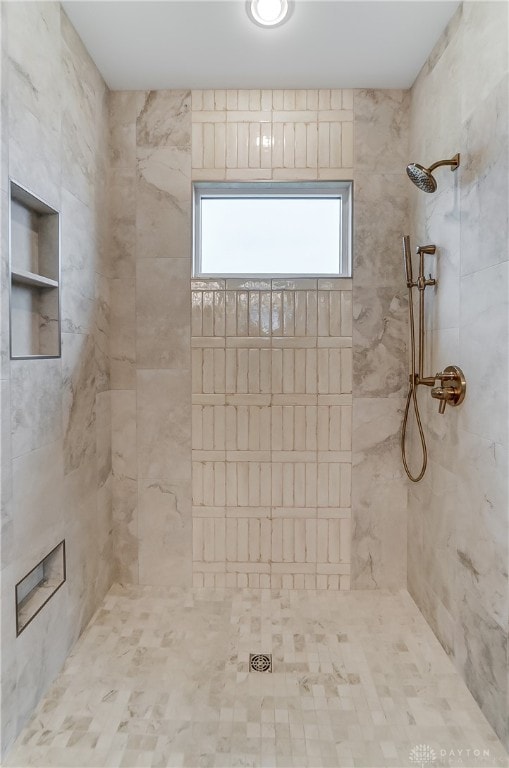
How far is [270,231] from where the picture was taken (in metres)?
2.16

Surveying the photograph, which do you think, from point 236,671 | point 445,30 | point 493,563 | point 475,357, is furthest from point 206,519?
point 445,30

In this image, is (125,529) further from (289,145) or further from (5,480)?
(289,145)

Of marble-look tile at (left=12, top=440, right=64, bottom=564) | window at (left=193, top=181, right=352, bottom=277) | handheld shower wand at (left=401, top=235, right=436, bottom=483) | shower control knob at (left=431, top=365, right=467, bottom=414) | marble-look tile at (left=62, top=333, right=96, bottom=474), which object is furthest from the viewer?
window at (left=193, top=181, right=352, bottom=277)

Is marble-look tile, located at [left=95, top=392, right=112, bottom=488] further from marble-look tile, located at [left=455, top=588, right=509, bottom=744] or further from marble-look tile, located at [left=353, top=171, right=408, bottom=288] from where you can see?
marble-look tile, located at [left=455, top=588, right=509, bottom=744]

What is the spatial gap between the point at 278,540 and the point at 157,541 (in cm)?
60

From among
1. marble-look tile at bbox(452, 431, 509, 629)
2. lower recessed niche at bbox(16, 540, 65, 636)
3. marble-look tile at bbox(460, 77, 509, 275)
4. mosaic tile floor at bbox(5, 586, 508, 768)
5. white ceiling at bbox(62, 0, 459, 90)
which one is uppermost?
white ceiling at bbox(62, 0, 459, 90)

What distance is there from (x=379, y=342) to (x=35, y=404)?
1.50m

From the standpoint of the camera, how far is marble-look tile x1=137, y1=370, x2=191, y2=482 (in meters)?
2.06

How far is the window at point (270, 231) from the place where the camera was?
7.00ft

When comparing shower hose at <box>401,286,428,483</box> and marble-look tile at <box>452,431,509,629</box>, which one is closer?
marble-look tile at <box>452,431,509,629</box>

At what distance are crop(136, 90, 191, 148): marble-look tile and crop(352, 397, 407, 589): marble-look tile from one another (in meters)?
1.53

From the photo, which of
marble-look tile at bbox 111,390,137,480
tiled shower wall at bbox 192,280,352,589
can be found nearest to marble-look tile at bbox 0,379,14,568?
marble-look tile at bbox 111,390,137,480

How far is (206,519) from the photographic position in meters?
→ 2.09

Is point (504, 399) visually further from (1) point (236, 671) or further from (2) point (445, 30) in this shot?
(2) point (445, 30)
